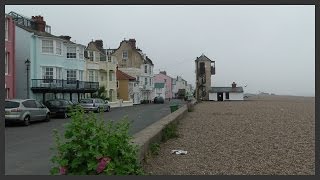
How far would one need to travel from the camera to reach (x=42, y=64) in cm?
3984

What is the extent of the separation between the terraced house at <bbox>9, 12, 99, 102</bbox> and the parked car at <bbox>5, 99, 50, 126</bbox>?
37.3ft

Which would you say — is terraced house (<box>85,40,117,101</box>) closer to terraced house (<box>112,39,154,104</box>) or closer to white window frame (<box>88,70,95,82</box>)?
white window frame (<box>88,70,95,82</box>)

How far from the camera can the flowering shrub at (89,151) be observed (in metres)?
5.98

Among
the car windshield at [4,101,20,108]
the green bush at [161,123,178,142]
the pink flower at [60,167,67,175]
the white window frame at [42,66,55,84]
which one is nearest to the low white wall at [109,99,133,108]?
the white window frame at [42,66,55,84]

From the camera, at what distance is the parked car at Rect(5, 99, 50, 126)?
23.5 meters

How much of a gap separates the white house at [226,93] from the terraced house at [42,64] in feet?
179

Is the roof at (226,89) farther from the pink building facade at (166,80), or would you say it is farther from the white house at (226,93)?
the pink building facade at (166,80)

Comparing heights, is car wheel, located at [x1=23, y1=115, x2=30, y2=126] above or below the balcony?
below

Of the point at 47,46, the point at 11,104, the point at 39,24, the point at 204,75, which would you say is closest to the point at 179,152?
the point at 11,104

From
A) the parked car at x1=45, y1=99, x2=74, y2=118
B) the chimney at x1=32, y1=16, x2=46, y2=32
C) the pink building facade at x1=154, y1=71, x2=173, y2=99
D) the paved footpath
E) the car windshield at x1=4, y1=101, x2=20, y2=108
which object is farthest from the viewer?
the pink building facade at x1=154, y1=71, x2=173, y2=99

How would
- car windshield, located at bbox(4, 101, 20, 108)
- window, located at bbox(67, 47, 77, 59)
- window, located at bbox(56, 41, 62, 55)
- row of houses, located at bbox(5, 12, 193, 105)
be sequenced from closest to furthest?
car windshield, located at bbox(4, 101, 20, 108) → row of houses, located at bbox(5, 12, 193, 105) → window, located at bbox(56, 41, 62, 55) → window, located at bbox(67, 47, 77, 59)

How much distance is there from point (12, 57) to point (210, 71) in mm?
68777

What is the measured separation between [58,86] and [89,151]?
118ft

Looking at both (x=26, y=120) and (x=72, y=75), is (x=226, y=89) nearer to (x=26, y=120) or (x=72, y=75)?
(x=72, y=75)
